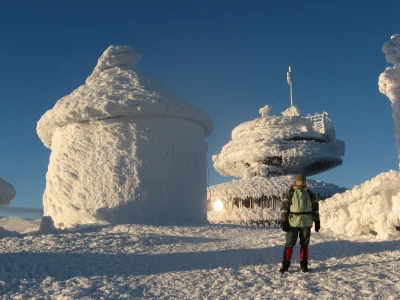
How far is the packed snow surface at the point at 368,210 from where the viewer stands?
8227 mm

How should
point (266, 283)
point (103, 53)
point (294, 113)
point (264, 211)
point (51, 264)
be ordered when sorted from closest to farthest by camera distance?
point (266, 283)
point (51, 264)
point (103, 53)
point (264, 211)
point (294, 113)

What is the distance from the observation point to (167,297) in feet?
14.6

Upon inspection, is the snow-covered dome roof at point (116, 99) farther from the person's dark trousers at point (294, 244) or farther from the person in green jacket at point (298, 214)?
the person's dark trousers at point (294, 244)

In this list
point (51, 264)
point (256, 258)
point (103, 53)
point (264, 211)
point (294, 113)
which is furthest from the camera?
point (294, 113)

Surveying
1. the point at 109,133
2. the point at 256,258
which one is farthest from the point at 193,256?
the point at 109,133

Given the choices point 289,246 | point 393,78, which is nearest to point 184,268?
point 289,246

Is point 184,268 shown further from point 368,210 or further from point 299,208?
point 368,210

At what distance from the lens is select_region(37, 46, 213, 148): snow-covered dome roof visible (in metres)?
9.54

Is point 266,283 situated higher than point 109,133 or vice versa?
point 109,133

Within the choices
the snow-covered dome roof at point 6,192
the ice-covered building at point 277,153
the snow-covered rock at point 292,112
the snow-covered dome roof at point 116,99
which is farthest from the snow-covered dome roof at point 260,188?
the snow-covered dome roof at point 6,192

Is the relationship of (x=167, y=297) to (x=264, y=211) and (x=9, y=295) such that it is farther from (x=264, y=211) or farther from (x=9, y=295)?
(x=264, y=211)

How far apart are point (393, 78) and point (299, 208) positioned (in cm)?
498

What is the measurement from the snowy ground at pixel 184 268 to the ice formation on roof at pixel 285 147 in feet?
50.3

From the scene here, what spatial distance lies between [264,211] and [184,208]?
1110 centimetres
